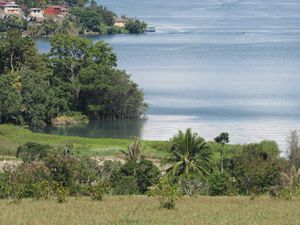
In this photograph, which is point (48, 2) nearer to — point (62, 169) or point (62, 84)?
point (62, 84)

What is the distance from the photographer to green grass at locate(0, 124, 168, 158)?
1341 inches

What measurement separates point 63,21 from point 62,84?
2207 inches

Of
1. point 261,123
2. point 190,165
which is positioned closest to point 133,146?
point 190,165


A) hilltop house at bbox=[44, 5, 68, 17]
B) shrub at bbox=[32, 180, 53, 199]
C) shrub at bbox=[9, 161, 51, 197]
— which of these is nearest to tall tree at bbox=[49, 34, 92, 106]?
shrub at bbox=[9, 161, 51, 197]

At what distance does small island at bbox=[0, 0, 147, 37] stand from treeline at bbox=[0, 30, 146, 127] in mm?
48151

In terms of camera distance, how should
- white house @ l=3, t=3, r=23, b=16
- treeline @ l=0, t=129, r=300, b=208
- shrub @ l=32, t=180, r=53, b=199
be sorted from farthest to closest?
1. white house @ l=3, t=3, r=23, b=16
2. treeline @ l=0, t=129, r=300, b=208
3. shrub @ l=32, t=180, r=53, b=199

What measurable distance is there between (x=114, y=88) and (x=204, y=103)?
20.9ft

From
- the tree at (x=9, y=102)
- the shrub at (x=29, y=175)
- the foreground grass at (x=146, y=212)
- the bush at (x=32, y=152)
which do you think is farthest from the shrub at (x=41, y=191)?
the tree at (x=9, y=102)

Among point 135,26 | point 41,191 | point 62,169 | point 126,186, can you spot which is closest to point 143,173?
point 126,186

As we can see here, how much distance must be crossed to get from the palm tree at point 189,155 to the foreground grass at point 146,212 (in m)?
7.66

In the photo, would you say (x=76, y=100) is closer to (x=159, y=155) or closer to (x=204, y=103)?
(x=204, y=103)

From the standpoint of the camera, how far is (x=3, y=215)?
13.6m

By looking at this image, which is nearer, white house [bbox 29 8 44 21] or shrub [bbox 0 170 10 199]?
shrub [bbox 0 170 10 199]

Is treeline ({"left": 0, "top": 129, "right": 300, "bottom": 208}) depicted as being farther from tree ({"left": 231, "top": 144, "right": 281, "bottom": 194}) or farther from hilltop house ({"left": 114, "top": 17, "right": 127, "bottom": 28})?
hilltop house ({"left": 114, "top": 17, "right": 127, "bottom": 28})
